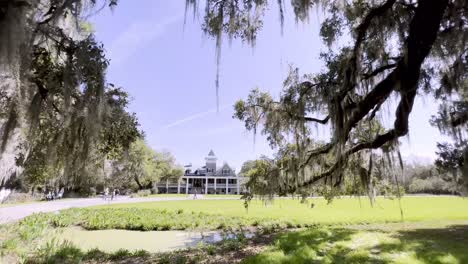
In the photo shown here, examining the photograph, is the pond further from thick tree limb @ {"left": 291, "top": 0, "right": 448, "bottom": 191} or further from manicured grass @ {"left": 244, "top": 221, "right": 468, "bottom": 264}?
thick tree limb @ {"left": 291, "top": 0, "right": 448, "bottom": 191}

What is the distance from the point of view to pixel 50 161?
537 centimetres

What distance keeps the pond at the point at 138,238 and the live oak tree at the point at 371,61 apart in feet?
20.6

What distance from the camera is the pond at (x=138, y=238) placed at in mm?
10941

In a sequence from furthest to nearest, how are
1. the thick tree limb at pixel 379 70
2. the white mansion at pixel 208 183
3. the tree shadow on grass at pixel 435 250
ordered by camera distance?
the white mansion at pixel 208 183
the tree shadow on grass at pixel 435 250
the thick tree limb at pixel 379 70

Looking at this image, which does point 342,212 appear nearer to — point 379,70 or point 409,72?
point 379,70

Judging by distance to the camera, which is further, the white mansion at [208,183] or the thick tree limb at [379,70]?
the white mansion at [208,183]

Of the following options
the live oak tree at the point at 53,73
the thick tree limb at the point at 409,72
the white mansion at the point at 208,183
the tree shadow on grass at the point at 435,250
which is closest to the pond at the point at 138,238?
the tree shadow on grass at the point at 435,250

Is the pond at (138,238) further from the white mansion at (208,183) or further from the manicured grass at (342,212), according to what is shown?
the white mansion at (208,183)

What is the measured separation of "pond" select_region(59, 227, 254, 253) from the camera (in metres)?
10.9

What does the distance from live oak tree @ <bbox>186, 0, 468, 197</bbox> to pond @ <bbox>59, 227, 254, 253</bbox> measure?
629cm

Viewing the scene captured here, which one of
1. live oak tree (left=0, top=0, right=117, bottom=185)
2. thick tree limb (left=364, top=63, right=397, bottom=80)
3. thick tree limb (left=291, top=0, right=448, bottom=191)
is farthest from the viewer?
thick tree limb (left=364, top=63, right=397, bottom=80)

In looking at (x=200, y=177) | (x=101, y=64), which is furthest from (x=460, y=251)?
(x=200, y=177)

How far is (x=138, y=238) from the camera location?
12875mm

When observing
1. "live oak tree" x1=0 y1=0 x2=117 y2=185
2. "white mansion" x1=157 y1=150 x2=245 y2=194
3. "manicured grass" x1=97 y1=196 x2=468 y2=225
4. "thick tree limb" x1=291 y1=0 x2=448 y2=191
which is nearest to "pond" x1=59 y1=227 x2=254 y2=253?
"manicured grass" x1=97 y1=196 x2=468 y2=225
